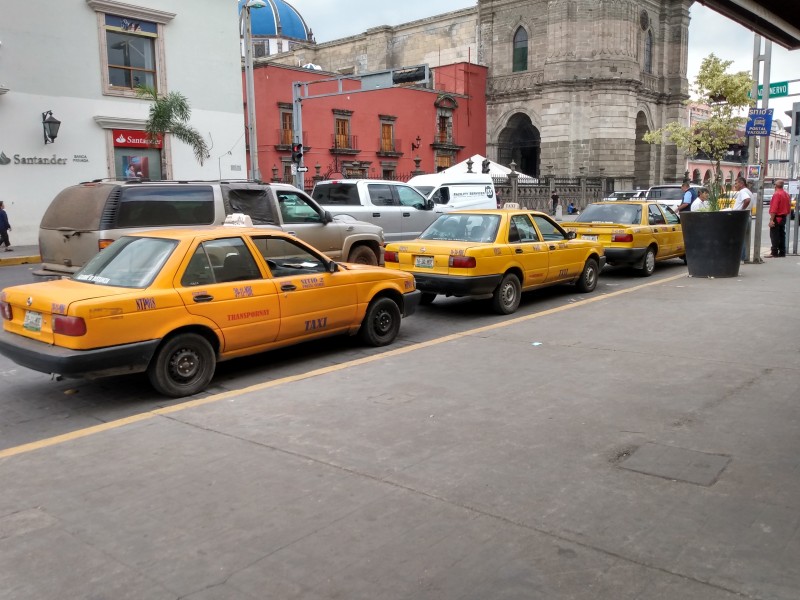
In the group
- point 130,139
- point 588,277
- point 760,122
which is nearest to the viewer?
point 588,277

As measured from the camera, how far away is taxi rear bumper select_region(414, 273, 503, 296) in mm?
9758

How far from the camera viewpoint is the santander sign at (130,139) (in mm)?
24938

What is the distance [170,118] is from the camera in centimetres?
2412

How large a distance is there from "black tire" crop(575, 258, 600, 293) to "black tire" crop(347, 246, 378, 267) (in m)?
3.69

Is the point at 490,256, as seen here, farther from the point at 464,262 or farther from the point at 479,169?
the point at 479,169

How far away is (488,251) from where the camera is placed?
9969 millimetres

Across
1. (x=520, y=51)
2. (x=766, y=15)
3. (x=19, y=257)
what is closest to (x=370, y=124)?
(x=520, y=51)

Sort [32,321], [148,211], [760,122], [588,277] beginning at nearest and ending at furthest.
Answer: [32,321] < [148,211] < [588,277] < [760,122]

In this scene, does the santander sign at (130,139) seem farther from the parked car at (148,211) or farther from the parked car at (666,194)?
the parked car at (666,194)

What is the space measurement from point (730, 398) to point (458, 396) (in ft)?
7.59

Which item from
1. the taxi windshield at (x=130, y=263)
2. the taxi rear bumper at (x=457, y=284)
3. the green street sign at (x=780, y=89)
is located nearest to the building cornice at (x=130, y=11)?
the taxi rear bumper at (x=457, y=284)

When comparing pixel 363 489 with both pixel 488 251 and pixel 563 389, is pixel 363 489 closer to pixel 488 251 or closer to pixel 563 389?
pixel 563 389

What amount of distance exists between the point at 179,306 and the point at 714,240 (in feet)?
34.8

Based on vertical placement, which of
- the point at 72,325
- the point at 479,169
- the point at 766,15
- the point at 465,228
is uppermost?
the point at 479,169
